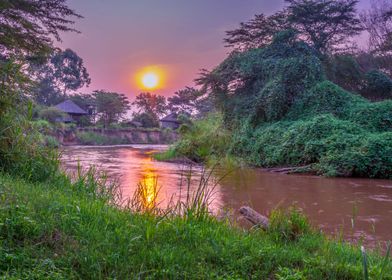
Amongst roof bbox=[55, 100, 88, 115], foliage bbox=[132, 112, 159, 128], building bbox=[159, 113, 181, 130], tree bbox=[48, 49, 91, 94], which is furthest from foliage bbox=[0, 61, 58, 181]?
tree bbox=[48, 49, 91, 94]

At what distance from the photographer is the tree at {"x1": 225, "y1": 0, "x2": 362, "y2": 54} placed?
19469 mm

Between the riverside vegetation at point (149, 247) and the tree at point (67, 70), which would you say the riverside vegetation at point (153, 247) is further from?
the tree at point (67, 70)

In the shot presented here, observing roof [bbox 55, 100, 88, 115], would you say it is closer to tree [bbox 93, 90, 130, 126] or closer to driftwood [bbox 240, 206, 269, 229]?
tree [bbox 93, 90, 130, 126]

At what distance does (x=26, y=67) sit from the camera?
568 cm

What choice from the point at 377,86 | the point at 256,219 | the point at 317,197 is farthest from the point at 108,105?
the point at 256,219

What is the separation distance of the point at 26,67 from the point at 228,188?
4924 millimetres

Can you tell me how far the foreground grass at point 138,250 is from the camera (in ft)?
6.96

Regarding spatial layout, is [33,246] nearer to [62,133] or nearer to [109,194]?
[109,194]

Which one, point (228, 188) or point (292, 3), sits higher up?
point (292, 3)

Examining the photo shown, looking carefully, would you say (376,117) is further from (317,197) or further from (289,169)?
(317,197)

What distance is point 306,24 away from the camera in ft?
65.4

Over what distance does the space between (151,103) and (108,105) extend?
1375cm

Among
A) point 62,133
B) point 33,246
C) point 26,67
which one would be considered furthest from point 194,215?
point 62,133

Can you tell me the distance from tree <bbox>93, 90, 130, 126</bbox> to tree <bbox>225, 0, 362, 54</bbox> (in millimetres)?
26810
